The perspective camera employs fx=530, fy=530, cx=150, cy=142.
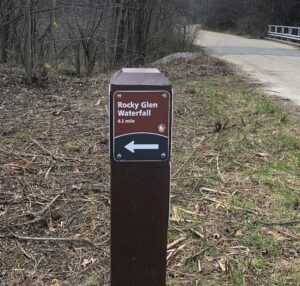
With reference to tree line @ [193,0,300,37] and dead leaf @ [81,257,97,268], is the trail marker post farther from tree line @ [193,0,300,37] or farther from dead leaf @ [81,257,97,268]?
tree line @ [193,0,300,37]

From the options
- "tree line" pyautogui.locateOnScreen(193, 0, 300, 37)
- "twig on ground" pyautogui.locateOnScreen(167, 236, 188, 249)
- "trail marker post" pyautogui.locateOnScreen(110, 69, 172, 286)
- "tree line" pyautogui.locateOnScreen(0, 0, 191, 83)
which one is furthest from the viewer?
"tree line" pyautogui.locateOnScreen(193, 0, 300, 37)

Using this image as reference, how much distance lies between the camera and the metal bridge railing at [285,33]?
30.5m

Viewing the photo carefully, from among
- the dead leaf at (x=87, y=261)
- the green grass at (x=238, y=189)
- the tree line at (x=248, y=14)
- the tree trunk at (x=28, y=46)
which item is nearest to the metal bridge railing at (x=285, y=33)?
the tree line at (x=248, y=14)

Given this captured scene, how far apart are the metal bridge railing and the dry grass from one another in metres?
24.0

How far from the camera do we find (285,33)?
1326 inches

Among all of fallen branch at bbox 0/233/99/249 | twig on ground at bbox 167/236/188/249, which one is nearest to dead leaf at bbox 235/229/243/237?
twig on ground at bbox 167/236/188/249

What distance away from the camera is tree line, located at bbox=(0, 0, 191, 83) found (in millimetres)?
11830

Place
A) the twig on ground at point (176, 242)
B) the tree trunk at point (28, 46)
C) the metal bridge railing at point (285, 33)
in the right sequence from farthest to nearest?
the metal bridge railing at point (285, 33) < the tree trunk at point (28, 46) < the twig on ground at point (176, 242)

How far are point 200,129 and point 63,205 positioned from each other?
294cm

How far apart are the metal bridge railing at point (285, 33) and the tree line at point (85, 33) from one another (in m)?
10.4

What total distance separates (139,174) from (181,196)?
2.40 m

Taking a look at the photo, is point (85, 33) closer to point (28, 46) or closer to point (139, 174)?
point (28, 46)

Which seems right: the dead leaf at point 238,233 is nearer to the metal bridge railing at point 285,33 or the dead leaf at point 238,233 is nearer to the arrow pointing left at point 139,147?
the arrow pointing left at point 139,147

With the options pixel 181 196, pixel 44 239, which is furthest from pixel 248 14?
pixel 44 239
